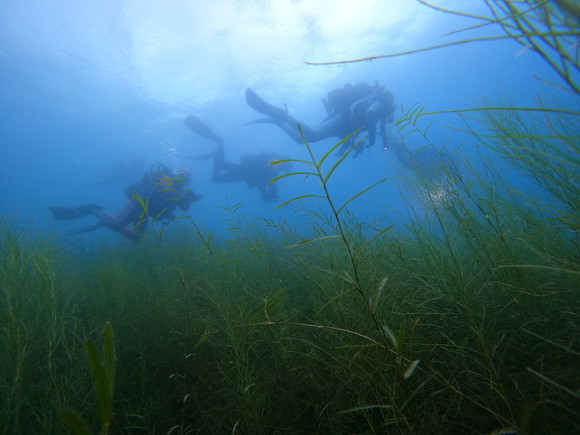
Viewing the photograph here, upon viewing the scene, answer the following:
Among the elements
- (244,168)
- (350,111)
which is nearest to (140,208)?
(244,168)

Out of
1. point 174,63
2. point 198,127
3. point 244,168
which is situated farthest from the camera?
point 174,63

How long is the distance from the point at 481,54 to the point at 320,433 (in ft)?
202

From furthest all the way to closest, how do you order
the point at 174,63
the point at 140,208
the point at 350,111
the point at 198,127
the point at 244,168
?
the point at 174,63, the point at 198,127, the point at 244,168, the point at 350,111, the point at 140,208

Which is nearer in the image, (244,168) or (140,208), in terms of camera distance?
(140,208)

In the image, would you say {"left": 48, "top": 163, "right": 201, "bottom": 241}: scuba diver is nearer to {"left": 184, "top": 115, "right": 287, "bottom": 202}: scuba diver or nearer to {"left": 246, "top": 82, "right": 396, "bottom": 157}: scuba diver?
{"left": 184, "top": 115, "right": 287, "bottom": 202}: scuba diver

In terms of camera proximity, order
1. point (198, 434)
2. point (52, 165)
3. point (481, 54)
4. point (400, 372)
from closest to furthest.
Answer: point (400, 372) < point (198, 434) < point (481, 54) < point (52, 165)

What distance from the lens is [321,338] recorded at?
2.05 m

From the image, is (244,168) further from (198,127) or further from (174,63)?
(174,63)

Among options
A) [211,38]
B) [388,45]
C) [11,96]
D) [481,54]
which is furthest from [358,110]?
[481,54]

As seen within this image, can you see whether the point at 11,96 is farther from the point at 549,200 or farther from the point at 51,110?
the point at 549,200

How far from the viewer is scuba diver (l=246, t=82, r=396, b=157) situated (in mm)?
9836

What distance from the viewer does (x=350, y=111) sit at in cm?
1053

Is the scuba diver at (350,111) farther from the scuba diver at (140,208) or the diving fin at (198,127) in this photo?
the scuba diver at (140,208)

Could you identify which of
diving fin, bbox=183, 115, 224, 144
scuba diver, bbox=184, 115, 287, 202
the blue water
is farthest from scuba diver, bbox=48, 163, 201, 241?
diving fin, bbox=183, 115, 224, 144
